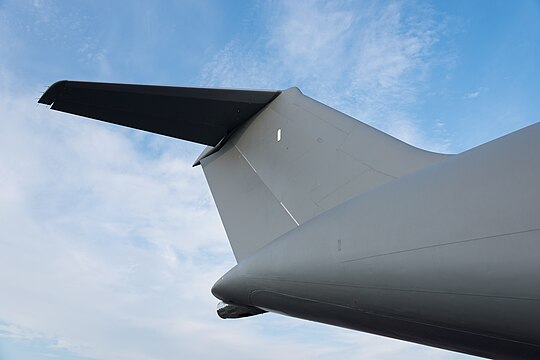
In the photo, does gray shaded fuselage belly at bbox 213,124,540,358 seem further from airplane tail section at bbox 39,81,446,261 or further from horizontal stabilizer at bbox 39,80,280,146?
horizontal stabilizer at bbox 39,80,280,146

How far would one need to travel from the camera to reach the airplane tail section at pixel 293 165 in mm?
5133

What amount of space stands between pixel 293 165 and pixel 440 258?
113 inches

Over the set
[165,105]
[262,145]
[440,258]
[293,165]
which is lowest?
[440,258]

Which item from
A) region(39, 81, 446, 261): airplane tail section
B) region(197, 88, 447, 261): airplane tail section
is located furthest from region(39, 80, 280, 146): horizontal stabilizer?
region(197, 88, 447, 261): airplane tail section

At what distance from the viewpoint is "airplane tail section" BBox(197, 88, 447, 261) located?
513 centimetres

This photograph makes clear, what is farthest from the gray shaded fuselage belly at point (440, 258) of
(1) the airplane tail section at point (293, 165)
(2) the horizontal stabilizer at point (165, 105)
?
(2) the horizontal stabilizer at point (165, 105)

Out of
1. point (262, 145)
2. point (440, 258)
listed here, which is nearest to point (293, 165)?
point (262, 145)

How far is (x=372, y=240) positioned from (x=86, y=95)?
3.27 meters

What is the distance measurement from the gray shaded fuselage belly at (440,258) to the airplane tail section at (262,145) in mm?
1200

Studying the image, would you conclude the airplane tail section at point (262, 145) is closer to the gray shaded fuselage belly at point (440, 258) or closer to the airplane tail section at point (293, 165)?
the airplane tail section at point (293, 165)

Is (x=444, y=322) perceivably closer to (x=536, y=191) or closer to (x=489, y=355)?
(x=489, y=355)

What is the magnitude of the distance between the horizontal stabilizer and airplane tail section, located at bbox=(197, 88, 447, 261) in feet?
0.79

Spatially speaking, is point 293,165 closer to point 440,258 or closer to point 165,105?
point 165,105

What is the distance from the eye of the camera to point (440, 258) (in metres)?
3.18
